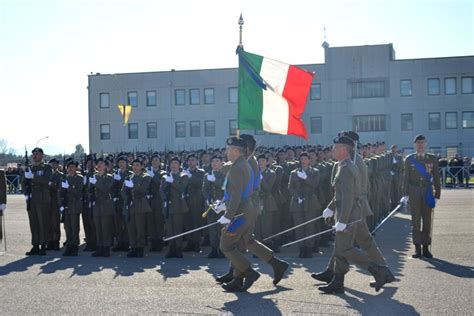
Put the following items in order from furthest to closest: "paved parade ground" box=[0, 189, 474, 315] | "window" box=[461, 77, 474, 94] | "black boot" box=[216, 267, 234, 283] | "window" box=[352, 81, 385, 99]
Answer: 1. "window" box=[352, 81, 385, 99]
2. "window" box=[461, 77, 474, 94]
3. "black boot" box=[216, 267, 234, 283]
4. "paved parade ground" box=[0, 189, 474, 315]

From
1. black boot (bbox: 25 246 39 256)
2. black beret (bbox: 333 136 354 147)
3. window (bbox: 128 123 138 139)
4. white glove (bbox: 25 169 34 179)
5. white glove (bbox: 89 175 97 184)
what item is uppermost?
window (bbox: 128 123 138 139)

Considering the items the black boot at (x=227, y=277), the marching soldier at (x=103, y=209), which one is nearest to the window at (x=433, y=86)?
the marching soldier at (x=103, y=209)

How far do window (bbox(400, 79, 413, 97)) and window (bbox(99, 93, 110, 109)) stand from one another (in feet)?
82.6

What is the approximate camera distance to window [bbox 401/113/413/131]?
4888 cm

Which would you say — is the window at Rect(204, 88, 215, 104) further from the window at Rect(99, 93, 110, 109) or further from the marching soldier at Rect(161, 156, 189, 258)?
the marching soldier at Rect(161, 156, 189, 258)

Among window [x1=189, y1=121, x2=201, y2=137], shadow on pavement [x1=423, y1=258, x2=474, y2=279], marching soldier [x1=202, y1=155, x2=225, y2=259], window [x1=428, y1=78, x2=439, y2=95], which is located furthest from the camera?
window [x1=189, y1=121, x2=201, y2=137]

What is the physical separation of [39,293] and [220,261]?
342 cm

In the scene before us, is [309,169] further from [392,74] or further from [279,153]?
[392,74]

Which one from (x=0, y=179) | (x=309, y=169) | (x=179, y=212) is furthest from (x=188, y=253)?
(x=0, y=179)

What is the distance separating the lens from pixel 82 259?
11148 mm

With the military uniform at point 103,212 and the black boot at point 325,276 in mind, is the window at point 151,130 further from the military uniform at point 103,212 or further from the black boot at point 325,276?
the black boot at point 325,276

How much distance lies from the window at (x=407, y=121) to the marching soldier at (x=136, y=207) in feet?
133

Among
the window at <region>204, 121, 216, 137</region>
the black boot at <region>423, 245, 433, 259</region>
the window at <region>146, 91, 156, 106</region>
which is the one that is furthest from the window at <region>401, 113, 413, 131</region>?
the black boot at <region>423, 245, 433, 259</region>

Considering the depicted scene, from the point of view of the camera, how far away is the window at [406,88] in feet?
160
